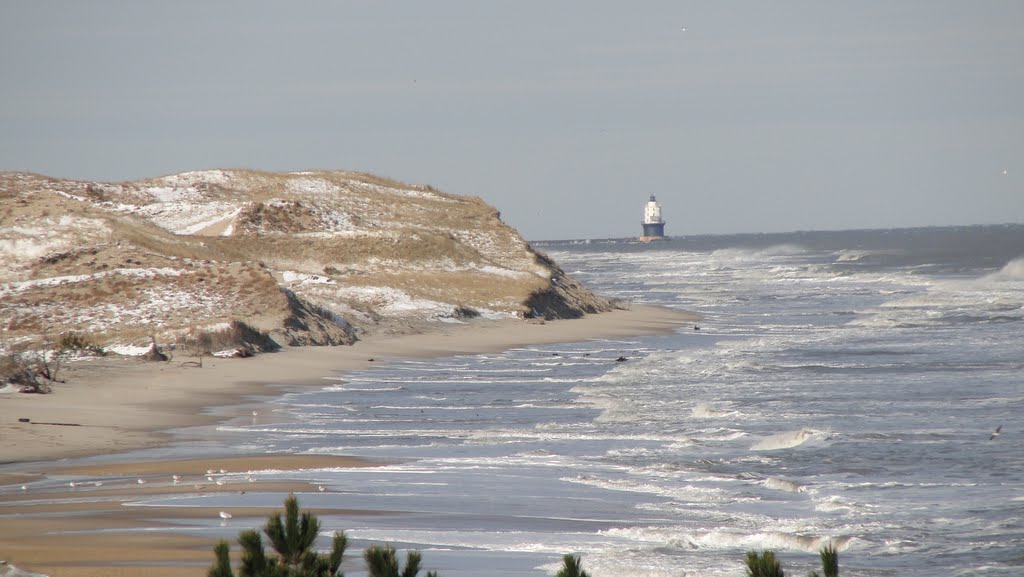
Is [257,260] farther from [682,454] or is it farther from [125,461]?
[682,454]

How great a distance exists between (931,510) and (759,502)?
168 cm

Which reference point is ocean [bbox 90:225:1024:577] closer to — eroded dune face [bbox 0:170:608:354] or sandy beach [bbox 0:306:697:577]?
sandy beach [bbox 0:306:697:577]

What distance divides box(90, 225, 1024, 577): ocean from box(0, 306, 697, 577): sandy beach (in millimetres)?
723

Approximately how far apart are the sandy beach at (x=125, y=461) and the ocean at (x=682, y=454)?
72 cm

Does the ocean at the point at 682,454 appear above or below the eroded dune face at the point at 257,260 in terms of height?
below

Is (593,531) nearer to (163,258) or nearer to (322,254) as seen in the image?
(163,258)

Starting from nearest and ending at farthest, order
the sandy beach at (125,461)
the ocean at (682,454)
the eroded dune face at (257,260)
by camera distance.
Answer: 1. the sandy beach at (125,461)
2. the ocean at (682,454)
3. the eroded dune face at (257,260)

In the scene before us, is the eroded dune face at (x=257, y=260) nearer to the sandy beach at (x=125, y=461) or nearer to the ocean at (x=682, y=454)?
the sandy beach at (x=125, y=461)

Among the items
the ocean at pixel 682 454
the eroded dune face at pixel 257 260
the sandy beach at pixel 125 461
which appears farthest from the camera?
the eroded dune face at pixel 257 260

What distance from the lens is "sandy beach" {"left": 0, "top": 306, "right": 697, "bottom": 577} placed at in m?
10.1

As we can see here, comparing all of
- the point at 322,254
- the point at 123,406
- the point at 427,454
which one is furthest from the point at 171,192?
the point at 427,454

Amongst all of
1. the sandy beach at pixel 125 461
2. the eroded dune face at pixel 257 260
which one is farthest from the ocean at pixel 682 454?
the eroded dune face at pixel 257 260

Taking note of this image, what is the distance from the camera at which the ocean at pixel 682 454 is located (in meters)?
11.3

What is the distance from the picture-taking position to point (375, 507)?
12.7 metres
